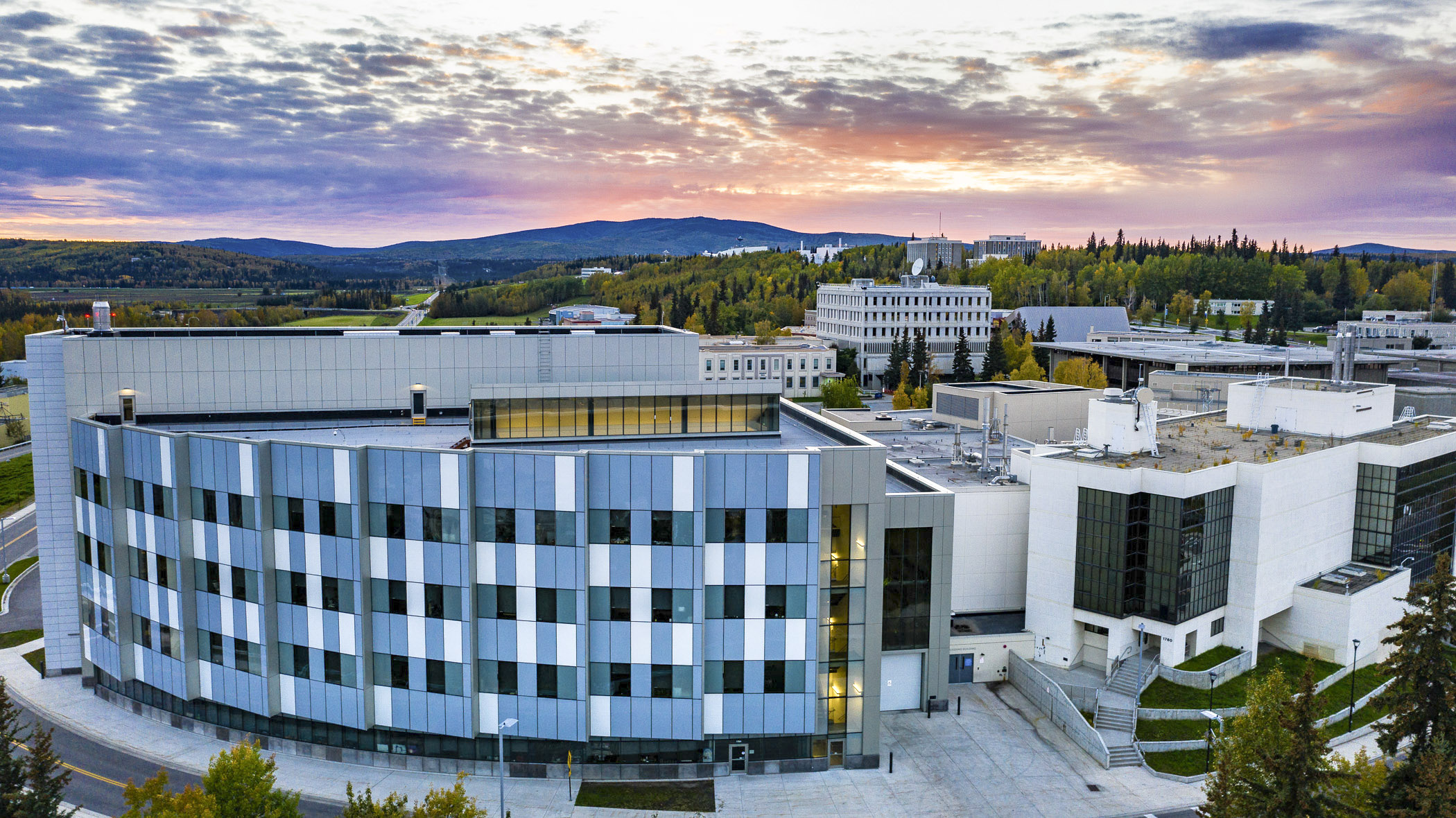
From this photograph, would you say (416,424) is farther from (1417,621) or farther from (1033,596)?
(1417,621)

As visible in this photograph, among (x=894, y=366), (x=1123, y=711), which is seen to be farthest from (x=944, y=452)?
(x=894, y=366)

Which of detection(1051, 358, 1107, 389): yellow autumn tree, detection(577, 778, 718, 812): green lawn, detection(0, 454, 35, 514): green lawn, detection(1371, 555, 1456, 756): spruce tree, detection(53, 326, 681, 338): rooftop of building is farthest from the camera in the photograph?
detection(1051, 358, 1107, 389): yellow autumn tree

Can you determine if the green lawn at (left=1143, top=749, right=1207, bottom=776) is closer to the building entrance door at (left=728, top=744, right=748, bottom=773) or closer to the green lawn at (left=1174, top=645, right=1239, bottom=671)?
the green lawn at (left=1174, top=645, right=1239, bottom=671)

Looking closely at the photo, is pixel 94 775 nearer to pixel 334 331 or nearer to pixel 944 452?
pixel 334 331

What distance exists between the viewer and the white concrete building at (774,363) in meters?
144

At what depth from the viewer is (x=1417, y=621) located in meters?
36.2

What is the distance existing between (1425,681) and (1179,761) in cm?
1217

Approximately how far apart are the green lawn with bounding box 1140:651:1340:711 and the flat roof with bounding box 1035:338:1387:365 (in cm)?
6959

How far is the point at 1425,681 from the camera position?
3622cm

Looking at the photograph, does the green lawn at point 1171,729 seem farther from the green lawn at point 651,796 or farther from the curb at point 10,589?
the curb at point 10,589

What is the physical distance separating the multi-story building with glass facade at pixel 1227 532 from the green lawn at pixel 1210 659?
47 cm

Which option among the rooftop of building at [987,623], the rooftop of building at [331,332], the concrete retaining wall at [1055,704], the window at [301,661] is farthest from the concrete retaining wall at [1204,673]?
the window at [301,661]

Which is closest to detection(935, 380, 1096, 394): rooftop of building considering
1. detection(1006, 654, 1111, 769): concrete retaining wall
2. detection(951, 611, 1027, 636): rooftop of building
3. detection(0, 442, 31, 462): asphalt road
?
detection(951, 611, 1027, 636): rooftop of building

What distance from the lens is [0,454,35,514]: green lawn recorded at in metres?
96.5
